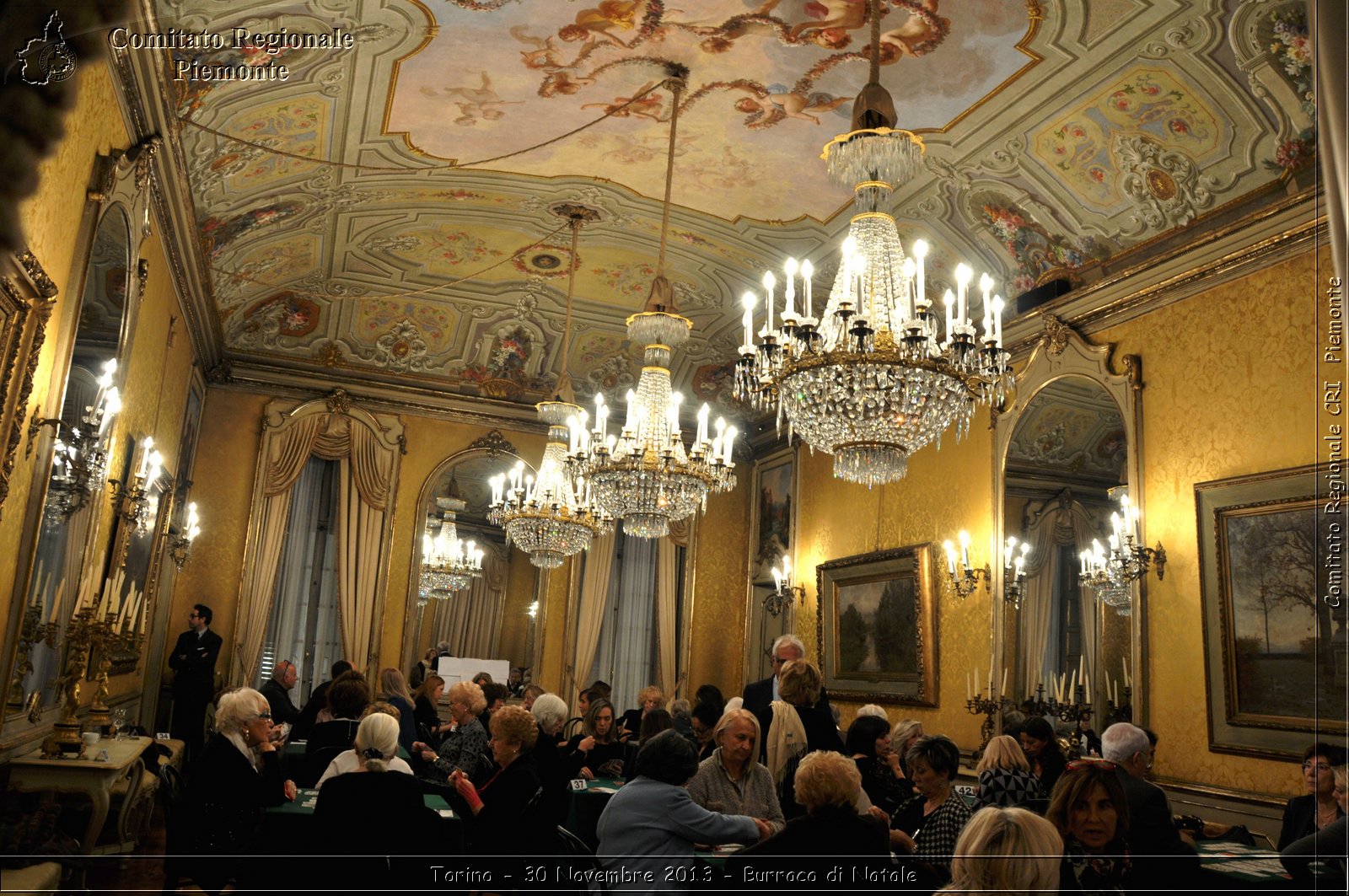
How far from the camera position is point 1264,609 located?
6930 mm

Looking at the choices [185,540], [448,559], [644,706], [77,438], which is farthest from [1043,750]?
[448,559]

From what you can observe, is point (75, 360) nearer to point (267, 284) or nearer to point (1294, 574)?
point (267, 284)

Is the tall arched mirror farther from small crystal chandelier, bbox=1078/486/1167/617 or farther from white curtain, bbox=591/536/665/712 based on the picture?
small crystal chandelier, bbox=1078/486/1167/617

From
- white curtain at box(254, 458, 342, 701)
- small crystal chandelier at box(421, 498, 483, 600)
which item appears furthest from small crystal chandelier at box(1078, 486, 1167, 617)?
white curtain at box(254, 458, 342, 701)

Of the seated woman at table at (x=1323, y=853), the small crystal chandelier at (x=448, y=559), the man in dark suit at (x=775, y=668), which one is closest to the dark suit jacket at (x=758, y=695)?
the man in dark suit at (x=775, y=668)

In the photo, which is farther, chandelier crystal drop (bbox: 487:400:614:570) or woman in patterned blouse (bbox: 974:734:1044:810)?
chandelier crystal drop (bbox: 487:400:614:570)

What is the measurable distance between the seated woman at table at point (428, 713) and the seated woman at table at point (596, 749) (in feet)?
5.78

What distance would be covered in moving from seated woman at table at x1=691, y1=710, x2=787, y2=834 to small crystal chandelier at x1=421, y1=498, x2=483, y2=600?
12099 mm

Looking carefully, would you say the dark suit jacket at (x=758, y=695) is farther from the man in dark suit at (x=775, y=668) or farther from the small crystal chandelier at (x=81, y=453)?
the small crystal chandelier at (x=81, y=453)

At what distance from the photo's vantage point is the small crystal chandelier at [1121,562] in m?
8.05

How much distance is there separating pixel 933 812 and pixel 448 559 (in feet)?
43.2

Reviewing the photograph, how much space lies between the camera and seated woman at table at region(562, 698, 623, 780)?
7.59 metres

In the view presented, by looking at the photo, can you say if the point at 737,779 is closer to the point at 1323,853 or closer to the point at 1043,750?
the point at 1043,750

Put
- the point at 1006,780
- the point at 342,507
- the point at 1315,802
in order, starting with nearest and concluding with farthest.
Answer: the point at 1006,780 → the point at 1315,802 → the point at 342,507
